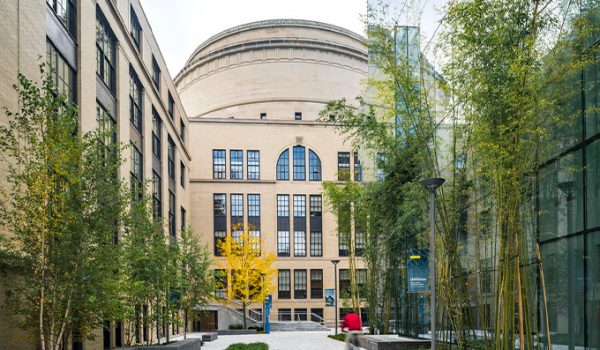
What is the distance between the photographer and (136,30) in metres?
31.0

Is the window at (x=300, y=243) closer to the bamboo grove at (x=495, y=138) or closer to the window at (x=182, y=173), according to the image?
the window at (x=182, y=173)

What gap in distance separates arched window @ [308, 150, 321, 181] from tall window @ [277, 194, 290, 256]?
2.78m

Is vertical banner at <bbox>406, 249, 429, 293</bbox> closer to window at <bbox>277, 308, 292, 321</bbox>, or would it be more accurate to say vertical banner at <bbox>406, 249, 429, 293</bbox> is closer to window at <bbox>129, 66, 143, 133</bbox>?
window at <bbox>129, 66, 143, 133</bbox>

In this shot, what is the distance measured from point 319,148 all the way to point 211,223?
11233 millimetres

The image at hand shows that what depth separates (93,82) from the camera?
2128 cm

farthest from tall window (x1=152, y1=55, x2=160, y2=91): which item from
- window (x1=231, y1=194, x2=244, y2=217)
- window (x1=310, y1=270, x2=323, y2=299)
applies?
window (x1=310, y1=270, x2=323, y2=299)

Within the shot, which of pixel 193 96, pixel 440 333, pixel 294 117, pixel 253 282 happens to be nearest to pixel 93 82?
pixel 440 333

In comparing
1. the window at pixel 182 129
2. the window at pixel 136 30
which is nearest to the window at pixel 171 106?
the window at pixel 182 129

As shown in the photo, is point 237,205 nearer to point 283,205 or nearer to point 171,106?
point 283,205

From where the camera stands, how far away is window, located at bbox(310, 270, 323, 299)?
51.9 m

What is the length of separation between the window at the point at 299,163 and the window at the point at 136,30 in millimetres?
23936

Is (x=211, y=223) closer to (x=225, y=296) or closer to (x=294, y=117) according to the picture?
(x=225, y=296)

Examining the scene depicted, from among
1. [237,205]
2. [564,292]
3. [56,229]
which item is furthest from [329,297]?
[564,292]

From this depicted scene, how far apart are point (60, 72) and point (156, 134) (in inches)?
681
